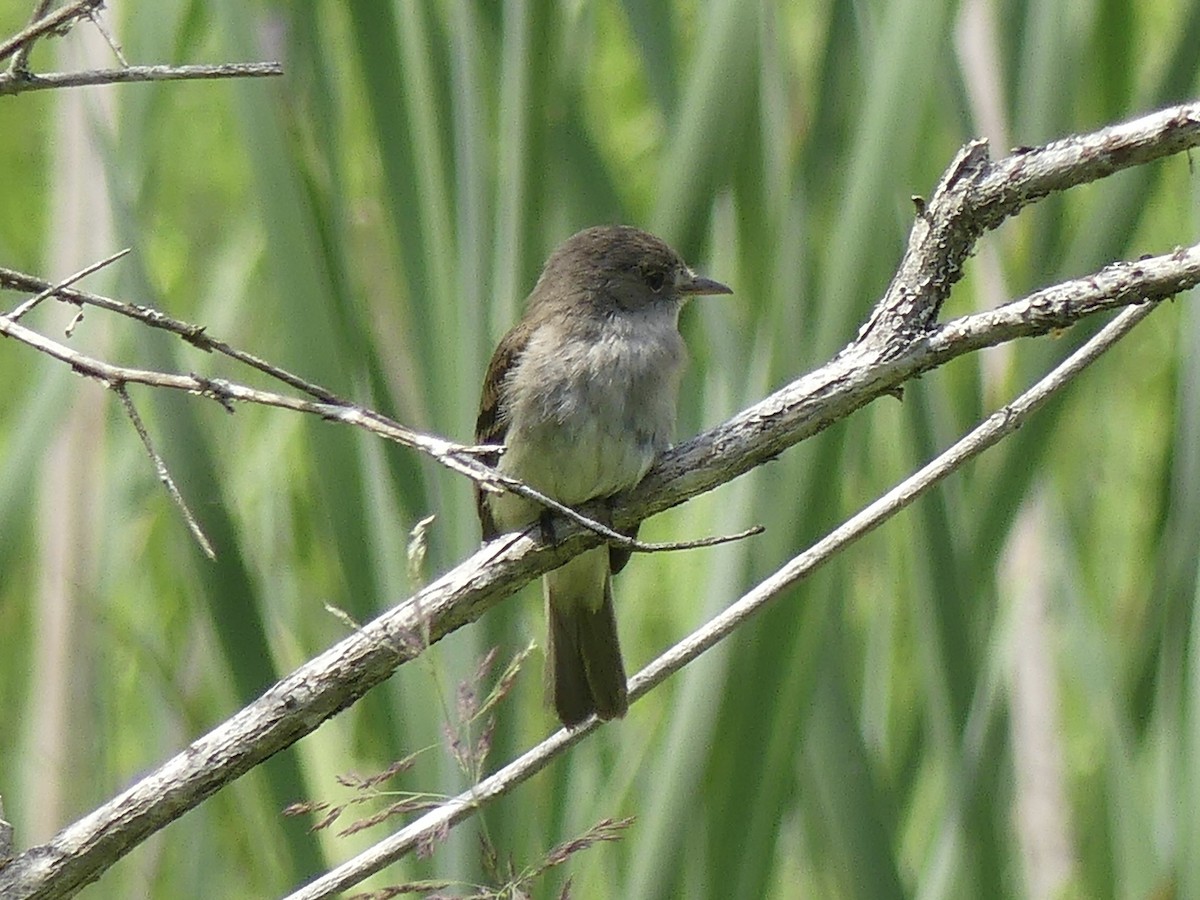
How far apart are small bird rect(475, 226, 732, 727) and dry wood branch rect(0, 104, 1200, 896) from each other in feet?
2.94

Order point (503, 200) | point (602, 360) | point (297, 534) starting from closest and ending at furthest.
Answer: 1. point (503, 200)
2. point (602, 360)
3. point (297, 534)

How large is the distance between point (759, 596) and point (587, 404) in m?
0.99

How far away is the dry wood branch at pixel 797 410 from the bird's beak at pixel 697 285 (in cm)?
97

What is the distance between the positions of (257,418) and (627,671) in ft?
3.39

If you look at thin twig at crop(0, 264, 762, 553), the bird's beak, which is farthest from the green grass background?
thin twig at crop(0, 264, 762, 553)

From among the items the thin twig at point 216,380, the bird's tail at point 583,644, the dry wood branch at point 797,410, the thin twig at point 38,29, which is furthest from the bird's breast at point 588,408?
the thin twig at point 38,29

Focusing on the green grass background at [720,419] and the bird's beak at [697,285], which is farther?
the bird's beak at [697,285]

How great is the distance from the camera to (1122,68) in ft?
9.07

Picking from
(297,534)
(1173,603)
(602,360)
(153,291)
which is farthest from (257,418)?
(1173,603)

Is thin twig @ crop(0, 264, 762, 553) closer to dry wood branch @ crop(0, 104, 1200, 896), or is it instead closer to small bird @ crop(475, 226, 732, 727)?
dry wood branch @ crop(0, 104, 1200, 896)

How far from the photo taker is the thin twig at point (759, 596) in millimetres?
1857

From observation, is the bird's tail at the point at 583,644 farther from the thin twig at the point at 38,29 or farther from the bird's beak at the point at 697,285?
the thin twig at the point at 38,29

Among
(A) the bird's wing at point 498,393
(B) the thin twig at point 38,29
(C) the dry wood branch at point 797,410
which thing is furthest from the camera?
(A) the bird's wing at point 498,393

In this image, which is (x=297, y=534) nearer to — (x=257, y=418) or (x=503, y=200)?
(x=257, y=418)
